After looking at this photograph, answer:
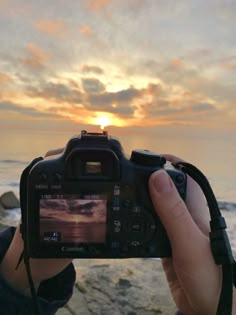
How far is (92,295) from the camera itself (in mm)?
3354

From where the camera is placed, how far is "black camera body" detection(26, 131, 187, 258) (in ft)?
3.90

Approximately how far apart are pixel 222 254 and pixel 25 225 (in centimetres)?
63

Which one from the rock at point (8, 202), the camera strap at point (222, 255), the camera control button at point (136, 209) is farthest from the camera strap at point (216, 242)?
the rock at point (8, 202)

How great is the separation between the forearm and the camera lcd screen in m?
0.18

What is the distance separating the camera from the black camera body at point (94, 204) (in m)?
1.19

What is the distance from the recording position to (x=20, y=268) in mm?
1330

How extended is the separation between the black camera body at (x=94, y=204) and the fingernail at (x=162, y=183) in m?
0.05

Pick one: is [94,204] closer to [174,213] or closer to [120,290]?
[174,213]

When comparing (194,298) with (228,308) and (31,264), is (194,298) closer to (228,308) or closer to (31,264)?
(228,308)

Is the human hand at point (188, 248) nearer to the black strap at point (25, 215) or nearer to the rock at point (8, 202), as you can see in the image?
the black strap at point (25, 215)

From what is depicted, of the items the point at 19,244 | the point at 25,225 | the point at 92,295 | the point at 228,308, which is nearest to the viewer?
the point at 228,308

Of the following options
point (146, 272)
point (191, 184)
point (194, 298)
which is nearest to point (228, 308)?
point (194, 298)

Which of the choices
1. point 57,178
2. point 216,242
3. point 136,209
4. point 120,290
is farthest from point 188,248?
point 120,290

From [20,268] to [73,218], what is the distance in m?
0.32
